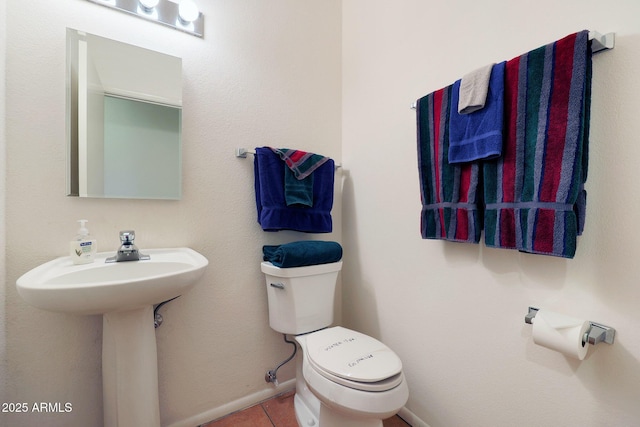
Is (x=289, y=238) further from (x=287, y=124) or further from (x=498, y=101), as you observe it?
(x=498, y=101)

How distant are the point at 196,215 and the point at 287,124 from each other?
2.26 ft

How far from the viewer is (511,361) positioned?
0.91m

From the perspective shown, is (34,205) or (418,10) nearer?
(34,205)

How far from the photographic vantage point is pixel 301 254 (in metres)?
1.25

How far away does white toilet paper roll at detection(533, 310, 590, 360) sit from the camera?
0.70 metres

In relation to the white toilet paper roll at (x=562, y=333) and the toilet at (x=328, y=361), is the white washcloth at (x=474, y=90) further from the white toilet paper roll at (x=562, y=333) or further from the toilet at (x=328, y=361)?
the toilet at (x=328, y=361)

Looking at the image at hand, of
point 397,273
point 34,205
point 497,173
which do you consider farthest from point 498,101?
point 34,205

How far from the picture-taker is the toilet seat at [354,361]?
0.87m

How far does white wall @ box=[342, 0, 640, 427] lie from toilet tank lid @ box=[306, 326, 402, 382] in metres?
0.29

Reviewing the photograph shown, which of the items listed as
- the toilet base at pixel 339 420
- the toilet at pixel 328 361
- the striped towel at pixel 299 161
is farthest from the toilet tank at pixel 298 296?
the striped towel at pixel 299 161

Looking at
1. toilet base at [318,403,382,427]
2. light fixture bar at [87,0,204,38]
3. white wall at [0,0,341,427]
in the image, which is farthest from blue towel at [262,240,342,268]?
light fixture bar at [87,0,204,38]

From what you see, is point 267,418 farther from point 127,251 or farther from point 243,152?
point 243,152

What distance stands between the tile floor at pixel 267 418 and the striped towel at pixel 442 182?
0.98 meters

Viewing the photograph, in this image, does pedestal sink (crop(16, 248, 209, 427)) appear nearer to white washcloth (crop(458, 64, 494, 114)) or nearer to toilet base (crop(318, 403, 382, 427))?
toilet base (crop(318, 403, 382, 427))
